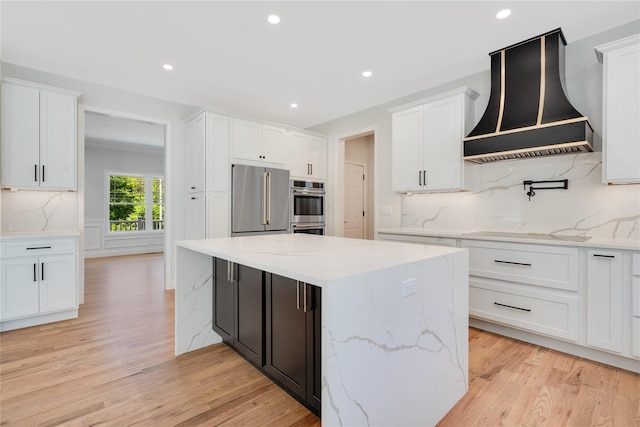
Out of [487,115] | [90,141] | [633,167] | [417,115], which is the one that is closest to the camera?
[633,167]

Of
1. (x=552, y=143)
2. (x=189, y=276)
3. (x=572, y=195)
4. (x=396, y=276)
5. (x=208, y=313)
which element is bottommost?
(x=208, y=313)

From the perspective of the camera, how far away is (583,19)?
95.3 inches

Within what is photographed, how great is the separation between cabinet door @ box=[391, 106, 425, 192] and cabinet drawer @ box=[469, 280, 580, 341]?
1.36 metres

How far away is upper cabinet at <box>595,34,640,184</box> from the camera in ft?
7.20

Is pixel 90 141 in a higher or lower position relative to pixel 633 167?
A: higher

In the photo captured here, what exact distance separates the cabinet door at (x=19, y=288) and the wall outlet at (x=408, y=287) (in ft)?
11.3

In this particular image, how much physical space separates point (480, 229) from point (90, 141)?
7.88 metres

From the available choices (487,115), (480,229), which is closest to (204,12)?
(487,115)

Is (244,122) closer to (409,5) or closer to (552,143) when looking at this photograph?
(409,5)

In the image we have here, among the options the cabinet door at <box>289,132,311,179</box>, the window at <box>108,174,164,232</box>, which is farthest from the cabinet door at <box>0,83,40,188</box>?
the window at <box>108,174,164,232</box>

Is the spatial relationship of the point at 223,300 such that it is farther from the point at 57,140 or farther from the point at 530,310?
the point at 57,140

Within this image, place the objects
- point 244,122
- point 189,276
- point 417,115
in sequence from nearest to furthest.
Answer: point 189,276, point 417,115, point 244,122

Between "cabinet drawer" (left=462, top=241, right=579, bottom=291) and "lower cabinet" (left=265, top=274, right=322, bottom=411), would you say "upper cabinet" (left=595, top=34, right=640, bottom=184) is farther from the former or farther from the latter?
"lower cabinet" (left=265, top=274, right=322, bottom=411)

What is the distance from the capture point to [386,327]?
1.25m
